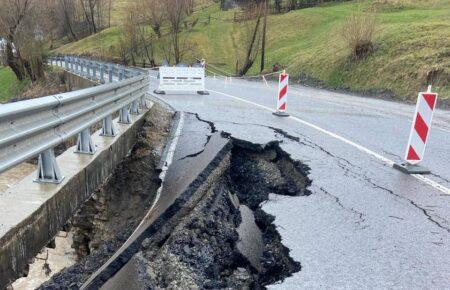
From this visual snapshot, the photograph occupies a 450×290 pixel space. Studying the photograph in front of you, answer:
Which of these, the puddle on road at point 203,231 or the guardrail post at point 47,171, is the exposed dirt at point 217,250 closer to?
the puddle on road at point 203,231

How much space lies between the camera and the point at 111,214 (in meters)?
5.19

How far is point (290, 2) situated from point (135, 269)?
60.8 m

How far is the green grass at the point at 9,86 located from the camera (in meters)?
31.0

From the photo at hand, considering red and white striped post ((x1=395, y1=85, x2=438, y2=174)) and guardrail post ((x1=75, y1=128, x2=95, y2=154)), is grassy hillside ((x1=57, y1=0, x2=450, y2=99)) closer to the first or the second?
red and white striped post ((x1=395, y1=85, x2=438, y2=174))

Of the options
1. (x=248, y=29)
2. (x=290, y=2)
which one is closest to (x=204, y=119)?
(x=248, y=29)

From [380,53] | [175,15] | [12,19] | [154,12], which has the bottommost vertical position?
[380,53]

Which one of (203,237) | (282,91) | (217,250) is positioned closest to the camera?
(217,250)

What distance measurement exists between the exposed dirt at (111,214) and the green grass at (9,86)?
27.4 metres

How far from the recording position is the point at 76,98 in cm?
461

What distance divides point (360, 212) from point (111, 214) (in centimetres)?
290

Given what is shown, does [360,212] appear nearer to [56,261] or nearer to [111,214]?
[111,214]

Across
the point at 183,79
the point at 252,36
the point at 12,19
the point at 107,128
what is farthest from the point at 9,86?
the point at 107,128

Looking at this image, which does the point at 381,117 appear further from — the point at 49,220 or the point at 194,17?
the point at 194,17

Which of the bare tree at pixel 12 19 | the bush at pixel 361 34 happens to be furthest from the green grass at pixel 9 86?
the bush at pixel 361 34
